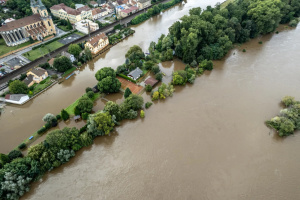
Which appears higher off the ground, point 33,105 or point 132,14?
point 132,14

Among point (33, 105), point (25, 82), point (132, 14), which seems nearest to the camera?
point (33, 105)

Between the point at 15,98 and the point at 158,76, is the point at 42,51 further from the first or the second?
the point at 158,76

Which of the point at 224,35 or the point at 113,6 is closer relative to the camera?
the point at 224,35

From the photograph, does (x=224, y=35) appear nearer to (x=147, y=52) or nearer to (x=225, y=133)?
(x=147, y=52)

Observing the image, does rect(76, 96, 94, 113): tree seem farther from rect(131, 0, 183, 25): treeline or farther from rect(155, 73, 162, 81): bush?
rect(131, 0, 183, 25): treeline

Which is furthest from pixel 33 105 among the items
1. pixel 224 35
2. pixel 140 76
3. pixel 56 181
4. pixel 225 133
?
pixel 224 35
